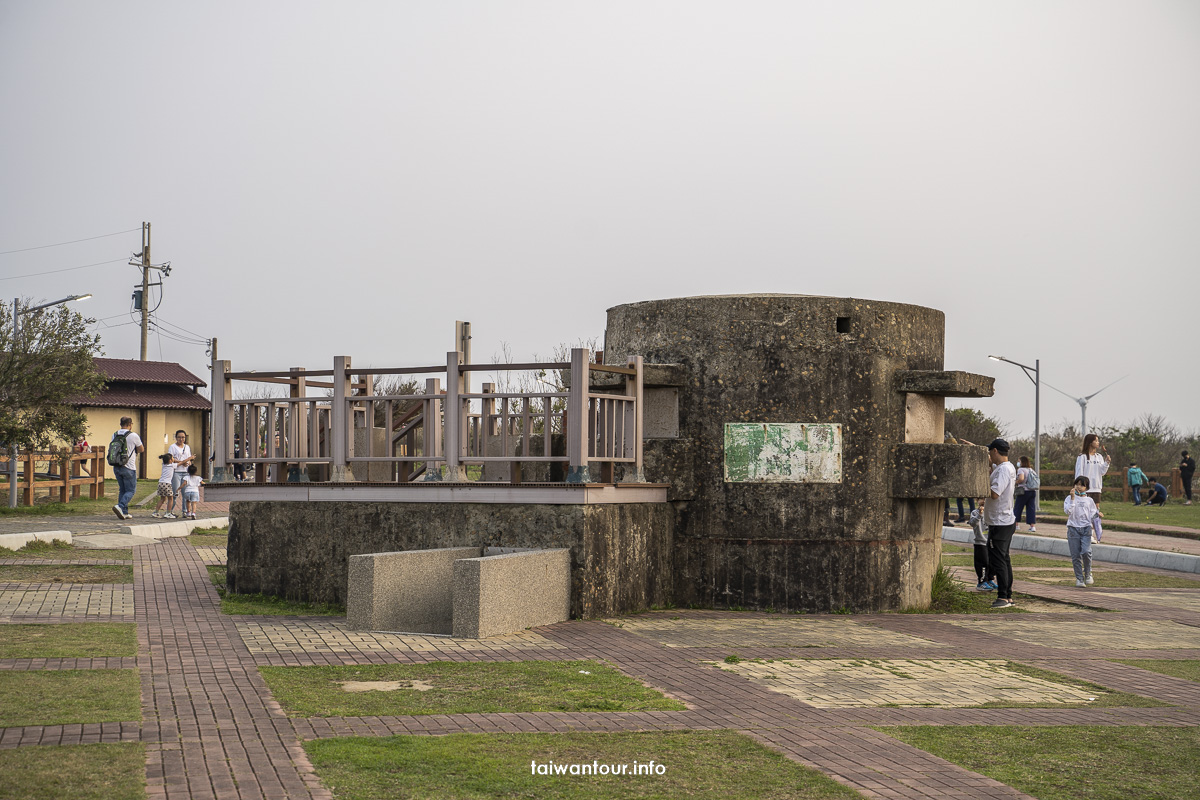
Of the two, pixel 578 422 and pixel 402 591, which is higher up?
pixel 578 422

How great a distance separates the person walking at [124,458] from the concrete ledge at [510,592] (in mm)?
11863

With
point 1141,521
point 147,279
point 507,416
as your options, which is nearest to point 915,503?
point 507,416

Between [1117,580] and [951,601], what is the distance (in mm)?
5109

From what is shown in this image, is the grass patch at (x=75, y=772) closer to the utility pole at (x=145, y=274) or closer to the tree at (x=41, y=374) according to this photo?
the tree at (x=41, y=374)

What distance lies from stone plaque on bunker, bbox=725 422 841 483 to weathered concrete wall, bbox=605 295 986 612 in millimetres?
80

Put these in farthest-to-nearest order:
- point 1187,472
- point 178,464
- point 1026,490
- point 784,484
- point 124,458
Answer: point 1187,472 → point 1026,490 → point 178,464 → point 124,458 → point 784,484

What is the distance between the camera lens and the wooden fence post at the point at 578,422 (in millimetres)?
11219

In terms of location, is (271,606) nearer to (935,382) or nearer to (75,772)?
(75,772)

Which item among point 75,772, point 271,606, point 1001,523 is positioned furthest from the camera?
point 1001,523

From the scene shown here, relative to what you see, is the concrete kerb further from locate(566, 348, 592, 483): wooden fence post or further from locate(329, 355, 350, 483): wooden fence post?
locate(329, 355, 350, 483): wooden fence post

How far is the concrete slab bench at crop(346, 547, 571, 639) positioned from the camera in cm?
979

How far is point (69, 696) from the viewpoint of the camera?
691cm

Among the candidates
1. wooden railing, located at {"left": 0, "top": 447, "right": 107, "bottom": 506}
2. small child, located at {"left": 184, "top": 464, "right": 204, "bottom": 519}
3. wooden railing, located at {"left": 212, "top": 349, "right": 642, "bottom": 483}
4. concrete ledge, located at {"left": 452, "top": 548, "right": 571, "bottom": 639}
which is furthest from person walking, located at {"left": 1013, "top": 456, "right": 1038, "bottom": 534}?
wooden railing, located at {"left": 0, "top": 447, "right": 107, "bottom": 506}

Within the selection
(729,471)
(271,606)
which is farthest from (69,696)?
(729,471)
